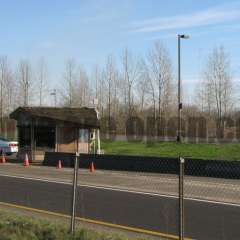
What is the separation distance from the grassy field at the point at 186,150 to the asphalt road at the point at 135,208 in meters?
19.4

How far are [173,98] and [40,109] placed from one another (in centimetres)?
4159

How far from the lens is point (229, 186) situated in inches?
784

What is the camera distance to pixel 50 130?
34.8 m

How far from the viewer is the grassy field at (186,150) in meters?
37.9

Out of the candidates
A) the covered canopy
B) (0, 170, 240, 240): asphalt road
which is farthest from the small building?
(0, 170, 240, 240): asphalt road

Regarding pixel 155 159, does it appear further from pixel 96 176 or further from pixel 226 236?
pixel 226 236

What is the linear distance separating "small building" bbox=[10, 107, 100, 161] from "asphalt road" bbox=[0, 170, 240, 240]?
50.3ft

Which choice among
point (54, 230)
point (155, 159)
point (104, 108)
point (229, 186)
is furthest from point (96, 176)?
point (104, 108)

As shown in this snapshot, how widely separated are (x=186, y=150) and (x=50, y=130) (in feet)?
35.7

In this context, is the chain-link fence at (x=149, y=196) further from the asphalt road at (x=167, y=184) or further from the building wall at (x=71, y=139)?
the building wall at (x=71, y=139)

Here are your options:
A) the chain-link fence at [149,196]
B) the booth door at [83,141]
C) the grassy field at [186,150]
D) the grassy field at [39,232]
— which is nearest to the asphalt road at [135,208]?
the chain-link fence at [149,196]

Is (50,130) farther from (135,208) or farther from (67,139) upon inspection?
(135,208)

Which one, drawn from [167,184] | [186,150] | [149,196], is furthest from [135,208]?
[186,150]

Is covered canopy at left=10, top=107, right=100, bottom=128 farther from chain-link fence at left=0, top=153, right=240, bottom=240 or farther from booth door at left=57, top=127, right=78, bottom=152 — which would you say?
chain-link fence at left=0, top=153, right=240, bottom=240
